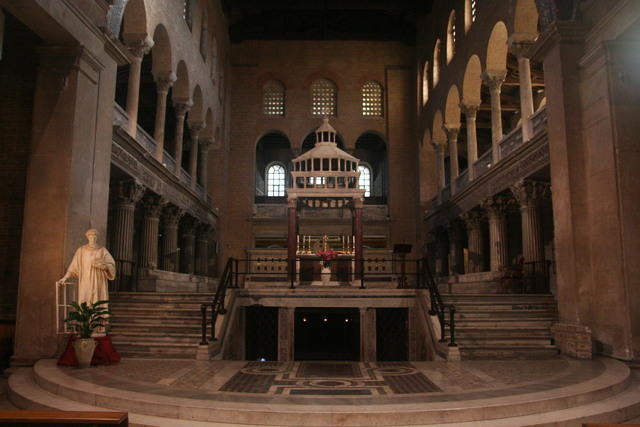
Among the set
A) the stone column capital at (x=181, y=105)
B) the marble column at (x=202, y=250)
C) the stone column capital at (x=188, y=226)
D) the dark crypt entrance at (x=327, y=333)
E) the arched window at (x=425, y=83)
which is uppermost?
the arched window at (x=425, y=83)

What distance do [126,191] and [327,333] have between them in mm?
7435

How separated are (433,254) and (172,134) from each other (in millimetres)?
15279

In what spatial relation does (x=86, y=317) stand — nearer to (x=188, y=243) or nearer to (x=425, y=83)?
(x=188, y=243)

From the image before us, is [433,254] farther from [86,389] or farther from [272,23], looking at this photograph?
[86,389]

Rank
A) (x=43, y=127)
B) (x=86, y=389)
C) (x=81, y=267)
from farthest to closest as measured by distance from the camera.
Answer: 1. (x=43, y=127)
2. (x=81, y=267)
3. (x=86, y=389)

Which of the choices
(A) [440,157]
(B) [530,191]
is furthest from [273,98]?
(B) [530,191]

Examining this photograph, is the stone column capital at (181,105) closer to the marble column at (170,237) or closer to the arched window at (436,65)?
the marble column at (170,237)

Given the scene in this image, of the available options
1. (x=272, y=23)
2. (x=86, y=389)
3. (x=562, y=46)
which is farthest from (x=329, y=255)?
(x=272, y=23)

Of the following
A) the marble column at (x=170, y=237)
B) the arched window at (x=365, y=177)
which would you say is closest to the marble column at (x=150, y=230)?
the marble column at (x=170, y=237)

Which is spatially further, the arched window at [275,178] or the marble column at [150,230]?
the arched window at [275,178]

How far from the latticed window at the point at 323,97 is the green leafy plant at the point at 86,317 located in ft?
76.9

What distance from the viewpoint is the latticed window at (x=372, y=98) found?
103 feet

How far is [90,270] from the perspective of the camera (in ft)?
30.3

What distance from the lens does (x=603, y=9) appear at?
34.2 feet
